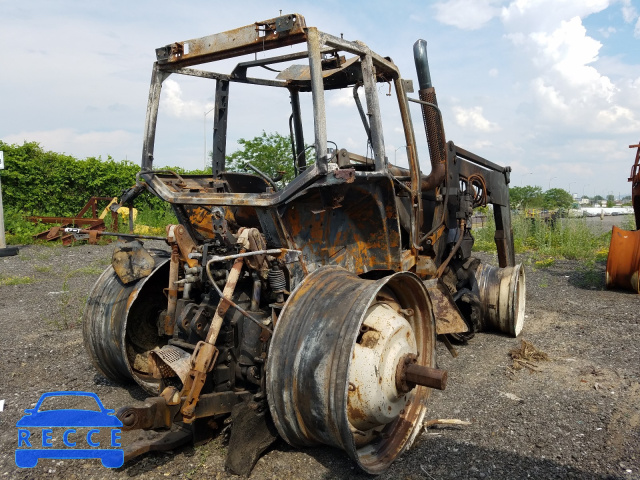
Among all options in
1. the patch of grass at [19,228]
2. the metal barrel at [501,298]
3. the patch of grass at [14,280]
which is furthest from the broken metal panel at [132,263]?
the patch of grass at [19,228]

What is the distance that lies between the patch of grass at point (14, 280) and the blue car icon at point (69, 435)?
5.62m

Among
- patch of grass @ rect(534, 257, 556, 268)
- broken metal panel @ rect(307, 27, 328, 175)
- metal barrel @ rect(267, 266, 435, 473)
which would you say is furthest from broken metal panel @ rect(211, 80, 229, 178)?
patch of grass @ rect(534, 257, 556, 268)

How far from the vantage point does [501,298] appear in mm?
5441

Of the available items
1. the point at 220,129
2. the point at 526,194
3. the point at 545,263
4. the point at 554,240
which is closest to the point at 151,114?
the point at 220,129

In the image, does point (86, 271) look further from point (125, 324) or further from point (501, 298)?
A: point (501, 298)

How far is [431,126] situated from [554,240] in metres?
7.95

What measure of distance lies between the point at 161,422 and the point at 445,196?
3.44 meters

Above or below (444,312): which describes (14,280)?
above

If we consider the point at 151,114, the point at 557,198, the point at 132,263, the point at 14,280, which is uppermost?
the point at 557,198

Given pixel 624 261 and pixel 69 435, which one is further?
pixel 624 261

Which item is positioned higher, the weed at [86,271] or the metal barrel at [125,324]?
the weed at [86,271]

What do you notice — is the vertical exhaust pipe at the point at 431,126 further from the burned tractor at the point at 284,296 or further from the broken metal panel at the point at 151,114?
the broken metal panel at the point at 151,114

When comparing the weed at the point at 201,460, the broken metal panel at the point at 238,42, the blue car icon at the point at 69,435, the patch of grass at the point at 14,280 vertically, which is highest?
the broken metal panel at the point at 238,42

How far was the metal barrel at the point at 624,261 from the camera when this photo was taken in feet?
23.9
